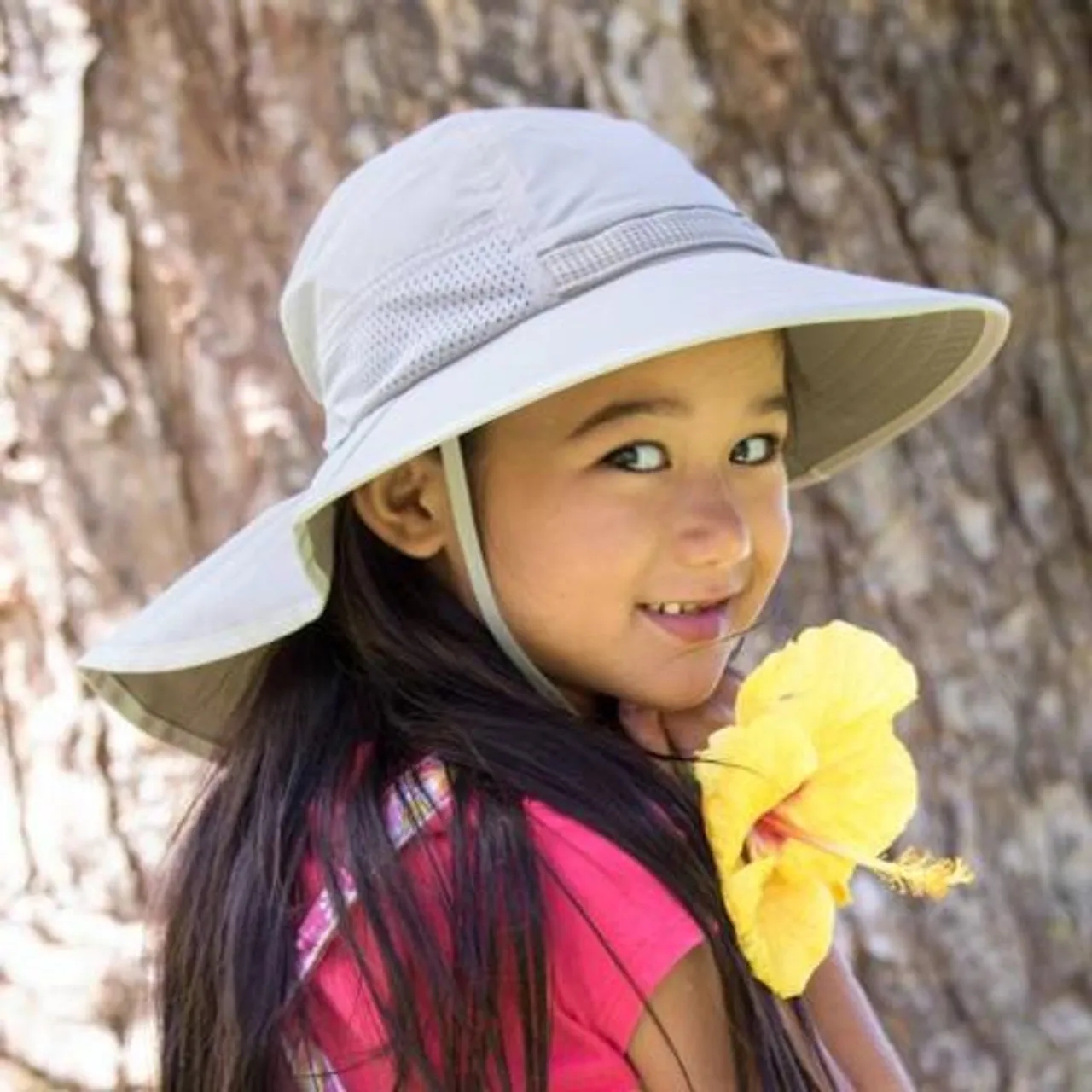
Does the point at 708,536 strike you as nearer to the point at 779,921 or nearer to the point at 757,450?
the point at 757,450

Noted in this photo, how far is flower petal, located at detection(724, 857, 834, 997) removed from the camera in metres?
1.26

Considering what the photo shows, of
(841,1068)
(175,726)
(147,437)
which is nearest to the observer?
(841,1068)

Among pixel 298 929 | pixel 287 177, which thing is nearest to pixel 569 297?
pixel 298 929

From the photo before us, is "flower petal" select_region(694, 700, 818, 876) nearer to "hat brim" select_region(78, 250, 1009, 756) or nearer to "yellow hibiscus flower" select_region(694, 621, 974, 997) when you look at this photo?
"yellow hibiscus flower" select_region(694, 621, 974, 997)

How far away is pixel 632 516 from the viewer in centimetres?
134

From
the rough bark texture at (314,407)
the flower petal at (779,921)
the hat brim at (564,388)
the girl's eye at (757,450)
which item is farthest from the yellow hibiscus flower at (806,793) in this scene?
the rough bark texture at (314,407)

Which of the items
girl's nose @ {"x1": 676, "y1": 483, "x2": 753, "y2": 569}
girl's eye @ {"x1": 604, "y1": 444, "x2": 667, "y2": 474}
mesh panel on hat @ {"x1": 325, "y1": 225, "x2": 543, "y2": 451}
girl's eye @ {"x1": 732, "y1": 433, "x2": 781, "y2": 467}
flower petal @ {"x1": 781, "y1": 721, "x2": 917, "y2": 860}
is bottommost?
flower petal @ {"x1": 781, "y1": 721, "x2": 917, "y2": 860}

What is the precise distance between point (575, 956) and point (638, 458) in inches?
12.2

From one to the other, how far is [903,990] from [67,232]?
3.87 feet

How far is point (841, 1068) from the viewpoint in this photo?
1497mm

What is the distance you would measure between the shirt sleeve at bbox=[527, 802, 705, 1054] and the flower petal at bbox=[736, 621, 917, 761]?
0.50 ft

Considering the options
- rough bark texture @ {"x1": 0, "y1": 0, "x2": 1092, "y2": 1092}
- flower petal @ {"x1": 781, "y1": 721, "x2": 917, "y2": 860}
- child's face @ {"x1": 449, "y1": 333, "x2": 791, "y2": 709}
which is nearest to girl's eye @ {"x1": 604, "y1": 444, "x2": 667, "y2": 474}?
child's face @ {"x1": 449, "y1": 333, "x2": 791, "y2": 709}

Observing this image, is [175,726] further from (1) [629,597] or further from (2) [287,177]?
(2) [287,177]

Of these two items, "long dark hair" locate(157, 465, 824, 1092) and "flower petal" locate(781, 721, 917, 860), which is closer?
"long dark hair" locate(157, 465, 824, 1092)
